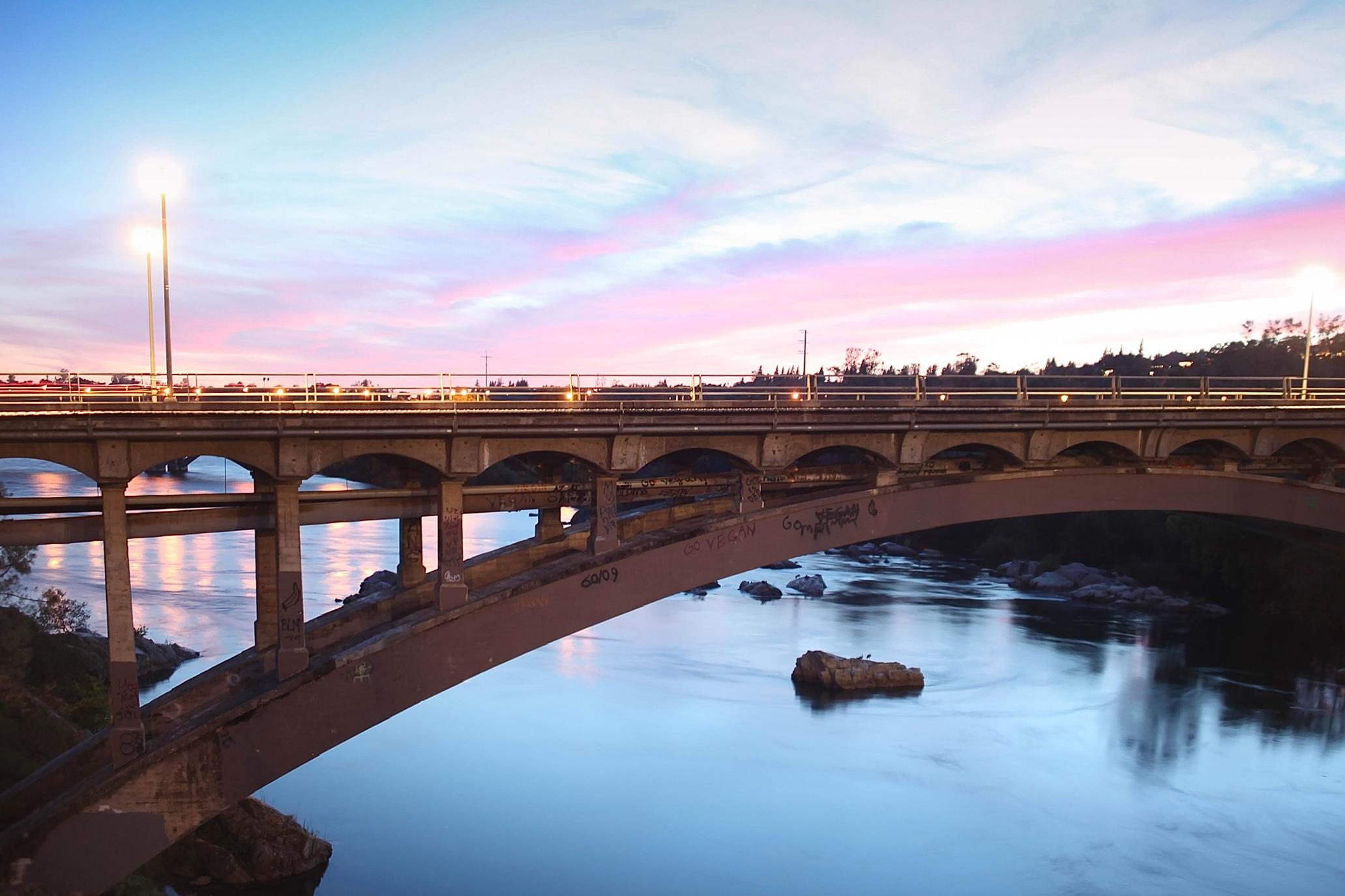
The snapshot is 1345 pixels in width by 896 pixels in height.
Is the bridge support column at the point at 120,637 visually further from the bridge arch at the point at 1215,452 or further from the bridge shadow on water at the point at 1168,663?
the bridge shadow on water at the point at 1168,663

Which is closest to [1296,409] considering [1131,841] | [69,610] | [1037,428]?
[1037,428]

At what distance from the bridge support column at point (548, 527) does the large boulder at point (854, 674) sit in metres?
23.7

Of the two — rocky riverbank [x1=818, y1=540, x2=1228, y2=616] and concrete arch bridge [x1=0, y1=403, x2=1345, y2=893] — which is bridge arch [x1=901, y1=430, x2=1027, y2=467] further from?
rocky riverbank [x1=818, y1=540, x2=1228, y2=616]

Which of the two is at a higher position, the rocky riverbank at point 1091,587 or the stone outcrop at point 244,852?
the stone outcrop at point 244,852

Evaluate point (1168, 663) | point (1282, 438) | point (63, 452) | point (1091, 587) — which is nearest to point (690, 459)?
point (63, 452)

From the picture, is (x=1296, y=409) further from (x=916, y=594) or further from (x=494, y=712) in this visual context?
(x=916, y=594)

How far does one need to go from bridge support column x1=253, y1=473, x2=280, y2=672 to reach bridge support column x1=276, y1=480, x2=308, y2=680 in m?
0.60

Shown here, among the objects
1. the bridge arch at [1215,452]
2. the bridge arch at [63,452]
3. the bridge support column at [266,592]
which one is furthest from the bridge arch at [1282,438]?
the bridge arch at [63,452]

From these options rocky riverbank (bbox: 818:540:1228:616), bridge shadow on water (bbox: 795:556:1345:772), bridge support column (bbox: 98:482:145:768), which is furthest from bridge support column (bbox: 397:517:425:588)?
rocky riverbank (bbox: 818:540:1228:616)

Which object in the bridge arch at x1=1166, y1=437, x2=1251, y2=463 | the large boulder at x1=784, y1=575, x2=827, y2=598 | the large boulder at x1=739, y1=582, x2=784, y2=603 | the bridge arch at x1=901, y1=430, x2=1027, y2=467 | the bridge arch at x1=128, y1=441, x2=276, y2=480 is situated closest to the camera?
the bridge arch at x1=128, y1=441, x2=276, y2=480

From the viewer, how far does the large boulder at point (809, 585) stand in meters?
55.5

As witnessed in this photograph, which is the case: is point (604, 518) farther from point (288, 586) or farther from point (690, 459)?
point (288, 586)

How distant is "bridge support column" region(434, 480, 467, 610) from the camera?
1467cm

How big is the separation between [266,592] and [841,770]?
68.3ft
